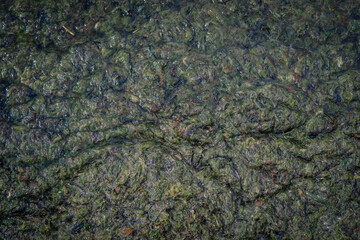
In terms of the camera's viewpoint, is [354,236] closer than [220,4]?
Yes

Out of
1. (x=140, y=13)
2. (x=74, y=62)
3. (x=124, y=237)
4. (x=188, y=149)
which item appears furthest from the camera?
→ (x=140, y=13)

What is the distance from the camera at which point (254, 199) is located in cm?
227

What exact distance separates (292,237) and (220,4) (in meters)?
1.85

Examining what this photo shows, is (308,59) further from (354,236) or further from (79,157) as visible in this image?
(79,157)

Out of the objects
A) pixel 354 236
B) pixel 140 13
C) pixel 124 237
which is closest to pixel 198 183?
pixel 124 237

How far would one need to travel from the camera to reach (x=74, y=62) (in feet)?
8.36

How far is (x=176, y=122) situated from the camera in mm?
2371

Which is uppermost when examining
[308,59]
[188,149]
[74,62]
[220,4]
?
[220,4]

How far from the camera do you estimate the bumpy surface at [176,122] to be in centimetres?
220

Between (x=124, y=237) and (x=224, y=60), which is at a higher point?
(x=224, y=60)

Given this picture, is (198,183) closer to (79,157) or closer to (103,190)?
(103,190)

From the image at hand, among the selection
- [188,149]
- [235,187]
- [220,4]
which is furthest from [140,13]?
[235,187]

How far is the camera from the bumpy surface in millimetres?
2197

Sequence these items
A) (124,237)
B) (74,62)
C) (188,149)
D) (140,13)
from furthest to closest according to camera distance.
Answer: (140,13) → (74,62) → (188,149) → (124,237)
